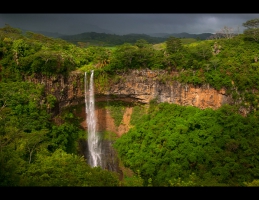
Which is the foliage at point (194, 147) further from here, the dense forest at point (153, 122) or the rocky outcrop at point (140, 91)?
the rocky outcrop at point (140, 91)

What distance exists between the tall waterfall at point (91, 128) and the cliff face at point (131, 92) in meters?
0.44

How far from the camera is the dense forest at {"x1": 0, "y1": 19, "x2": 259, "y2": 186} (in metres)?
11.9

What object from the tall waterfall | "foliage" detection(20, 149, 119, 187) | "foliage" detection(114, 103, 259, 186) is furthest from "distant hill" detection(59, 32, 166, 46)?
"foliage" detection(20, 149, 119, 187)

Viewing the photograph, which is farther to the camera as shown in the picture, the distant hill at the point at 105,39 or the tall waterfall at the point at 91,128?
the distant hill at the point at 105,39

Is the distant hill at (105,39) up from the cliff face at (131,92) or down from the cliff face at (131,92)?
up

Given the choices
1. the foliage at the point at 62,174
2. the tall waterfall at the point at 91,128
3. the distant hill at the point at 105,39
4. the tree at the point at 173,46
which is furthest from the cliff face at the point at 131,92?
the distant hill at the point at 105,39

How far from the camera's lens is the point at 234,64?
17.8 meters

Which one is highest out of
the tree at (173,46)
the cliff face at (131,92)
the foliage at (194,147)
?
the tree at (173,46)

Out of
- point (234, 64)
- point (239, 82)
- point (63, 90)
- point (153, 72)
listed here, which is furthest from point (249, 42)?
point (63, 90)

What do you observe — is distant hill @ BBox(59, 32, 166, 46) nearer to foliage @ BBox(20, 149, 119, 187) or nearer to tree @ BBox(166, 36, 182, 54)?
tree @ BBox(166, 36, 182, 54)

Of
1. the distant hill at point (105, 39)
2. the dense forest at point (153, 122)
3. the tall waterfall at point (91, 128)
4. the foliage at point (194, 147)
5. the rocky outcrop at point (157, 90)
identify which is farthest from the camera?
the distant hill at point (105, 39)

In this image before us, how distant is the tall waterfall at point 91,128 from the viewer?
1859cm

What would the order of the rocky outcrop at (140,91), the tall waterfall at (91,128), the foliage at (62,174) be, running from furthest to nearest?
the tall waterfall at (91,128)
the rocky outcrop at (140,91)
the foliage at (62,174)
